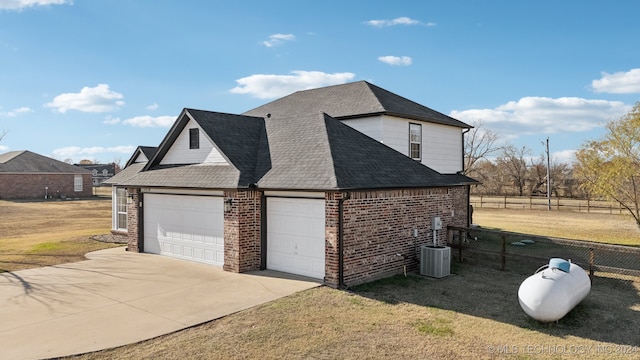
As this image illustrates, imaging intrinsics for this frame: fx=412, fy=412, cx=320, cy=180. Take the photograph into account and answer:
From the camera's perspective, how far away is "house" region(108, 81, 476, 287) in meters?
11.2

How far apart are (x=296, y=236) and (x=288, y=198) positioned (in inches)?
44.2

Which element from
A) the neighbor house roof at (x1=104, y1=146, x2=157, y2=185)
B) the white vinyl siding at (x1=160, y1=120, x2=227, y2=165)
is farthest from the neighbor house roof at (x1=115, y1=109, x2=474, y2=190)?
the neighbor house roof at (x1=104, y1=146, x2=157, y2=185)

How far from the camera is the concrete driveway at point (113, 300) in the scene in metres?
7.38

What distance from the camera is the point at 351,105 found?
62.0ft

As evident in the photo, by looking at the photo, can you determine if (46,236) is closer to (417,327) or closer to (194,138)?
(194,138)

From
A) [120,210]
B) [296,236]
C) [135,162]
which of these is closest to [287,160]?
[296,236]

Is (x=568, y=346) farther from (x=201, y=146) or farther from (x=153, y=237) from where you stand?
(x=153, y=237)

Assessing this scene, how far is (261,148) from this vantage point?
14492 millimetres

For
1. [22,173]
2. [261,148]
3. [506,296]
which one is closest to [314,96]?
[261,148]

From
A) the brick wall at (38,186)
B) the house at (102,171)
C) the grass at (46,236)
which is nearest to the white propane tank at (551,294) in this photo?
the grass at (46,236)

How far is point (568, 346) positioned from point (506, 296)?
2915 millimetres

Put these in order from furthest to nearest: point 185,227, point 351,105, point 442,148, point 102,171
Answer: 1. point 102,171
2. point 442,148
3. point 351,105
4. point 185,227

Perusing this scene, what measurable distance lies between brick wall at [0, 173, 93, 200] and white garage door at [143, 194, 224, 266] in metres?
43.0

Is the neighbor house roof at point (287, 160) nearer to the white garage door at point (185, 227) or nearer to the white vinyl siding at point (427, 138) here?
the white garage door at point (185, 227)
